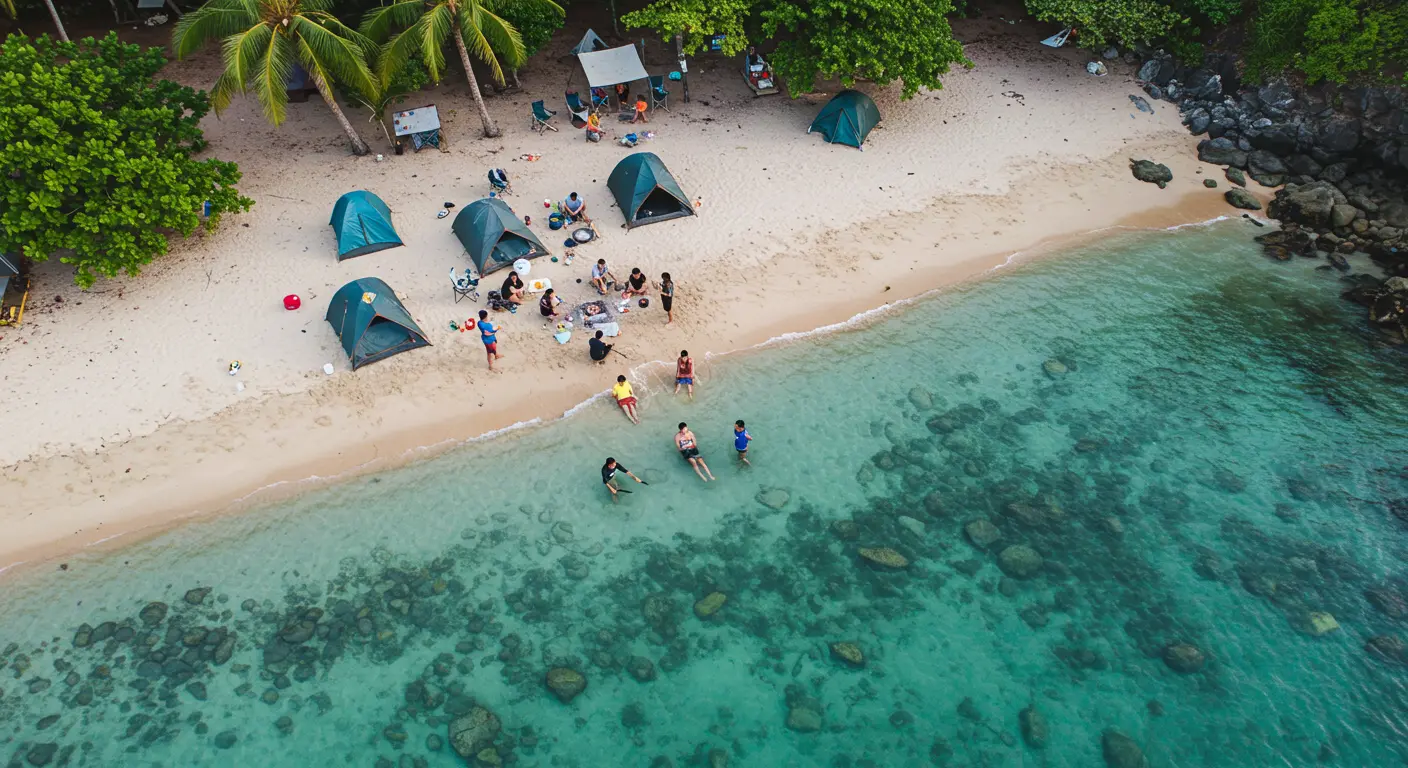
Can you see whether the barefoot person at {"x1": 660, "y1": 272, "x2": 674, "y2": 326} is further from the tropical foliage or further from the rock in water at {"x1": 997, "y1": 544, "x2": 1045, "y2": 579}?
the rock in water at {"x1": 997, "y1": 544, "x2": 1045, "y2": 579}

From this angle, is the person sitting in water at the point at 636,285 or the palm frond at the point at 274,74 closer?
the person sitting in water at the point at 636,285

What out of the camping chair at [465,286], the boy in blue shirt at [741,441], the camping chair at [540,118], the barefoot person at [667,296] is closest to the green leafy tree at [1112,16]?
the camping chair at [540,118]

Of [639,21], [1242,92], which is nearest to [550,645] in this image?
[639,21]

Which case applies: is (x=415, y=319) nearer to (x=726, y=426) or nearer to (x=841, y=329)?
(x=726, y=426)

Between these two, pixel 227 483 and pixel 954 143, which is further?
pixel 954 143

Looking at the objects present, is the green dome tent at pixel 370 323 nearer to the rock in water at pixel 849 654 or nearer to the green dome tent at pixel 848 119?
the rock in water at pixel 849 654

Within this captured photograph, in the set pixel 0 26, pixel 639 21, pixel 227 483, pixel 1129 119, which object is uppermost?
pixel 0 26

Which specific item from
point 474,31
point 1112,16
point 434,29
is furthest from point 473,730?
point 1112,16
